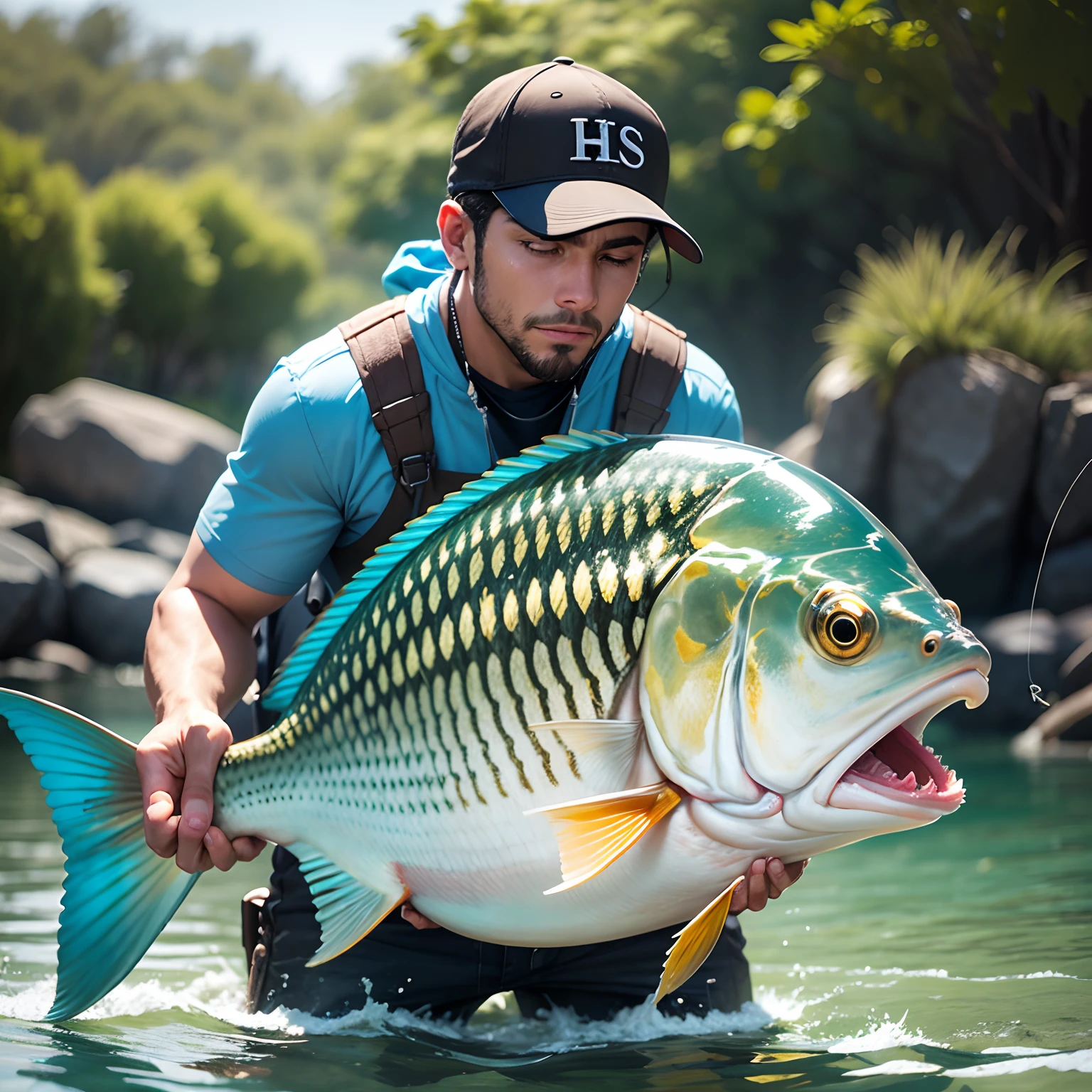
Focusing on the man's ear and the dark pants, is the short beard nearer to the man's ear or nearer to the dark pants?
the man's ear

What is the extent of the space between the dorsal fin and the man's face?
34cm

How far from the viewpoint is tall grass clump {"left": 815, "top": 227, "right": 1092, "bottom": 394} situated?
11055 millimetres

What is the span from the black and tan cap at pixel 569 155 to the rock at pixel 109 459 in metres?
14.9

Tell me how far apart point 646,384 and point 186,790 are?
1.38m

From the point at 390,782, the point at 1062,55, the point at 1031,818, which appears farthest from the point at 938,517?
the point at 390,782

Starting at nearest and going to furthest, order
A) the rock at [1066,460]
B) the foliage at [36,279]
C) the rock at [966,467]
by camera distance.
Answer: the rock at [1066,460] < the rock at [966,467] < the foliage at [36,279]

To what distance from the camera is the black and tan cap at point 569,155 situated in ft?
8.71

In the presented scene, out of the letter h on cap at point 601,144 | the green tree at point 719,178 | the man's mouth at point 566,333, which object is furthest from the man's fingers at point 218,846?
the green tree at point 719,178

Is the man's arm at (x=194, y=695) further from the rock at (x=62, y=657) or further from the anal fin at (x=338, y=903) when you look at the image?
the rock at (x=62, y=657)

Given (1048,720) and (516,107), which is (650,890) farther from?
(1048,720)

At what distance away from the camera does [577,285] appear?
2.74 meters

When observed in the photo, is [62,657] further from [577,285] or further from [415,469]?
[577,285]

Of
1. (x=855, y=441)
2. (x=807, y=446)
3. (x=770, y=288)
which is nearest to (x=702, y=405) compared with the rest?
(x=855, y=441)

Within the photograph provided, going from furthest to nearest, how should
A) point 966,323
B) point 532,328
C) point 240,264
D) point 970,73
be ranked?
point 240,264 < point 966,323 < point 970,73 < point 532,328
